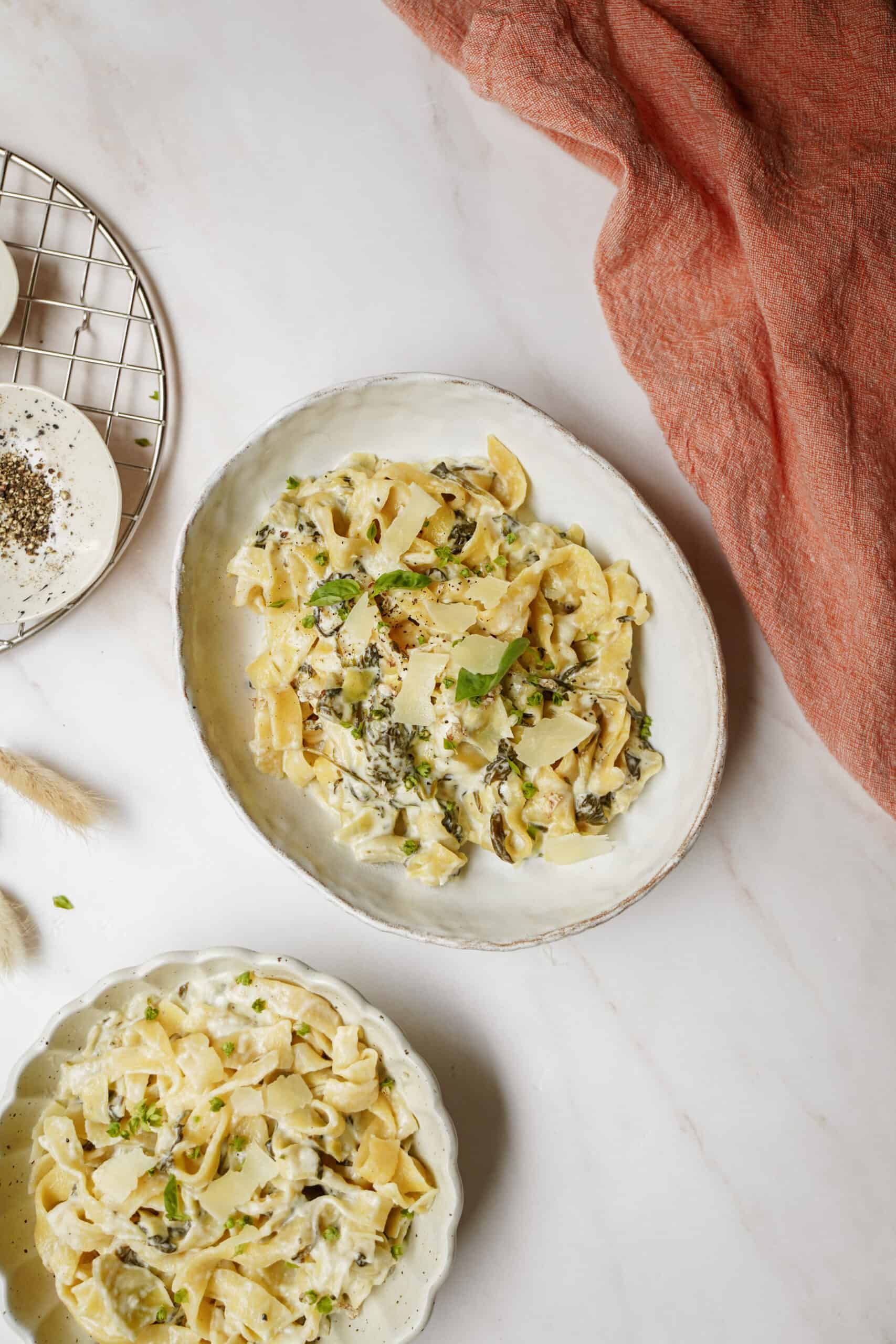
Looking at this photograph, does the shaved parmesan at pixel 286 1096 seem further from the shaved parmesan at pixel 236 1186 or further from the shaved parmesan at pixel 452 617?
the shaved parmesan at pixel 452 617

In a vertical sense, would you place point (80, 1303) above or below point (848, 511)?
below

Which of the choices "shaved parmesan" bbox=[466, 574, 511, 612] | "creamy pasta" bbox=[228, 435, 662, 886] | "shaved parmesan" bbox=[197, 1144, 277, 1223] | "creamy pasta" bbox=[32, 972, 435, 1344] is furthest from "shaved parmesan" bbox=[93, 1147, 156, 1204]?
"shaved parmesan" bbox=[466, 574, 511, 612]

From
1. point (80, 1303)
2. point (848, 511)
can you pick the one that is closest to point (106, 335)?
point (848, 511)

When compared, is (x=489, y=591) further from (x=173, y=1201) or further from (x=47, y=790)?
(x=173, y=1201)

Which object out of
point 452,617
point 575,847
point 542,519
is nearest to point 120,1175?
point 575,847

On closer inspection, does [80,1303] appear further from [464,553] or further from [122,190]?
[122,190]

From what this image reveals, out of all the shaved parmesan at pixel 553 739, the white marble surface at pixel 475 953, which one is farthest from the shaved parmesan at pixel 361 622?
the white marble surface at pixel 475 953
